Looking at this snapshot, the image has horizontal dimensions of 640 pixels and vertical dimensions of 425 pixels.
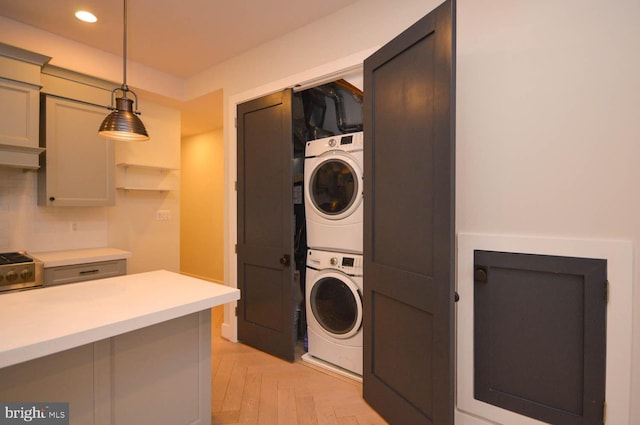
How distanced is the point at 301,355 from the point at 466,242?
1.73 metres

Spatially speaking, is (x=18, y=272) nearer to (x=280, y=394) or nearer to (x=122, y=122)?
(x=122, y=122)

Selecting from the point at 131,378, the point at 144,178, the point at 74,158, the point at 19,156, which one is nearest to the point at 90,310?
the point at 131,378

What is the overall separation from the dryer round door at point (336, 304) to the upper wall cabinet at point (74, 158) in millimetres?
2187

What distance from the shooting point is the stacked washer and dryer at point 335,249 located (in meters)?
2.22

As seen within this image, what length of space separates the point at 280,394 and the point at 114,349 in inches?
47.6

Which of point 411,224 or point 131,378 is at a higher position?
point 411,224

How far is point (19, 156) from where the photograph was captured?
2328 mm

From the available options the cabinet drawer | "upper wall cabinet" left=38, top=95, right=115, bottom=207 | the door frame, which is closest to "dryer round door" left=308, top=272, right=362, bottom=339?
the door frame

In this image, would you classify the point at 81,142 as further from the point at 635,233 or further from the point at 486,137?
the point at 635,233

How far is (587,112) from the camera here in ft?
4.53

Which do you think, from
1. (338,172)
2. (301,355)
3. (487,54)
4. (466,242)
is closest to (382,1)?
(487,54)

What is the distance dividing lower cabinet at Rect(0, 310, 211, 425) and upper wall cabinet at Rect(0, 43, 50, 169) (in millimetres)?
1971

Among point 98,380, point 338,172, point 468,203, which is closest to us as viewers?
point 98,380

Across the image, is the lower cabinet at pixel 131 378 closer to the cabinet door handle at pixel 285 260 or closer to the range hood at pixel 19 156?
the cabinet door handle at pixel 285 260
